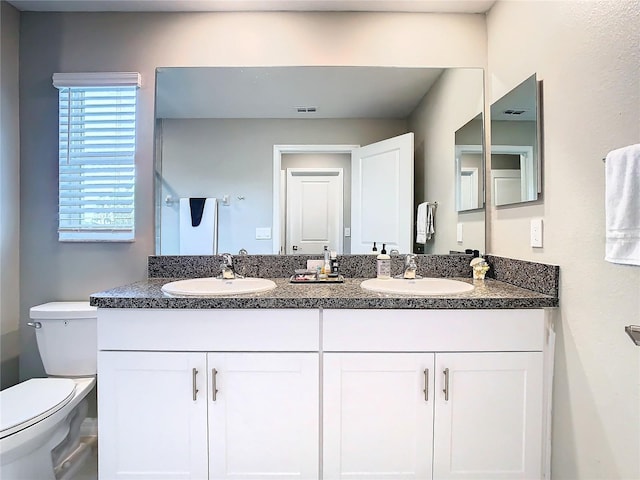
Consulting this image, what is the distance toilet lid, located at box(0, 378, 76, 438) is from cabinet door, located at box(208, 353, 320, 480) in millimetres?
660

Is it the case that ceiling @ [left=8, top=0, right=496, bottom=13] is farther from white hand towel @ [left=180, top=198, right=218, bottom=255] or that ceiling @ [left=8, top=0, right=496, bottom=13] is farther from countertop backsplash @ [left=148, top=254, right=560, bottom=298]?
countertop backsplash @ [left=148, top=254, right=560, bottom=298]

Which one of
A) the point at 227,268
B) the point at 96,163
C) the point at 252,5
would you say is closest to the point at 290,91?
the point at 252,5

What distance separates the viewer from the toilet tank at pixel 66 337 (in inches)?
63.4

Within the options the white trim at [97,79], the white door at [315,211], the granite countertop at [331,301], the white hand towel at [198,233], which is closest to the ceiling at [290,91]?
the white trim at [97,79]

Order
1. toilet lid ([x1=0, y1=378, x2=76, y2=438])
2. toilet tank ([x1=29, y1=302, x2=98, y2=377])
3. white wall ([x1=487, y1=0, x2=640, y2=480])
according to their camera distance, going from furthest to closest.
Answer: toilet tank ([x1=29, y1=302, x2=98, y2=377])
toilet lid ([x1=0, y1=378, x2=76, y2=438])
white wall ([x1=487, y1=0, x2=640, y2=480])

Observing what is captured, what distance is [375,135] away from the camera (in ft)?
6.02

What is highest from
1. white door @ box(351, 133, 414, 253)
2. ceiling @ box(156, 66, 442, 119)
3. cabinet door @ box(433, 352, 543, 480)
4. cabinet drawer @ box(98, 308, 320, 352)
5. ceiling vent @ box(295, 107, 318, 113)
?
ceiling @ box(156, 66, 442, 119)

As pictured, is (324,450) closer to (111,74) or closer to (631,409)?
(631,409)

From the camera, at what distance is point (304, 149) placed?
181 cm

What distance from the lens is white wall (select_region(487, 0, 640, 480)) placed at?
0.97 metres

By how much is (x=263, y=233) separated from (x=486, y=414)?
133 centimetres

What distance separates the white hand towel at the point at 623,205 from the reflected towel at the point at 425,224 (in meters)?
0.92

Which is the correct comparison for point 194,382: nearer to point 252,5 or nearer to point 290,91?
point 290,91

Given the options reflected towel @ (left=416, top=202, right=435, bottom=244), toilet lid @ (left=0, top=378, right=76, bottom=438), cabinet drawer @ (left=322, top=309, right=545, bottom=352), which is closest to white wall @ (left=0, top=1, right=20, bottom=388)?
toilet lid @ (left=0, top=378, right=76, bottom=438)
